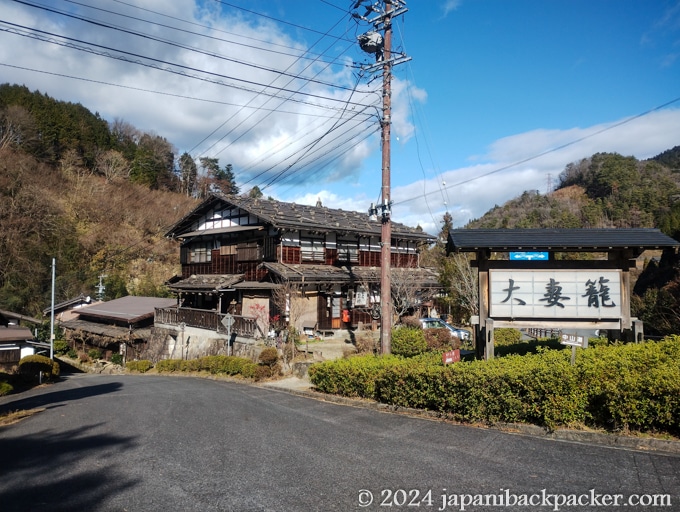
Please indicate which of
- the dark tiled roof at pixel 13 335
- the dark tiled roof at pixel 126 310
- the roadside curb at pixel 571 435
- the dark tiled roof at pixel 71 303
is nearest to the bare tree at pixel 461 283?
the roadside curb at pixel 571 435

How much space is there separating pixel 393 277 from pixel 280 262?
661cm

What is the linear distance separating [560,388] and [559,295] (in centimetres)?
348

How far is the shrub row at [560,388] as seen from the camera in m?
6.72

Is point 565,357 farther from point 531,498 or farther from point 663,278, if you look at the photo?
point 663,278

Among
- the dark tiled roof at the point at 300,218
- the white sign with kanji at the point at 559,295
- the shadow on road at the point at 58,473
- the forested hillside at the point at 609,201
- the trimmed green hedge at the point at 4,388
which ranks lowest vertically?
the trimmed green hedge at the point at 4,388

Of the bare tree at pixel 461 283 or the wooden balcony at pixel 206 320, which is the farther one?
the bare tree at pixel 461 283

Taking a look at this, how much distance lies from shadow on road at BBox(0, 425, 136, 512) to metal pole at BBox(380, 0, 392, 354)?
23.8ft

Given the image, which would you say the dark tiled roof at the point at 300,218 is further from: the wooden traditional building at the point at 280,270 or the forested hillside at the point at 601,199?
the forested hillside at the point at 601,199

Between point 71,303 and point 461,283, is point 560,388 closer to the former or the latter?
point 461,283

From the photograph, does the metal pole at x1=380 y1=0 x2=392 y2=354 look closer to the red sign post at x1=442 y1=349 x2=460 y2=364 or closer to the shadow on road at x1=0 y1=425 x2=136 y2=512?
the red sign post at x1=442 y1=349 x2=460 y2=364

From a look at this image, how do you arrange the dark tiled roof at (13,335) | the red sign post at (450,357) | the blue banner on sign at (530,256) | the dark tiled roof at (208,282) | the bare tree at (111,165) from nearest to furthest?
the red sign post at (450,357)
the blue banner on sign at (530,256)
the dark tiled roof at (13,335)
the dark tiled roof at (208,282)
the bare tree at (111,165)

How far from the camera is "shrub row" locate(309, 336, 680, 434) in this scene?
22.1ft

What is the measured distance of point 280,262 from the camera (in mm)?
24516

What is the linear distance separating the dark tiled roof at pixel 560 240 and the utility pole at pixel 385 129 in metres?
2.64
